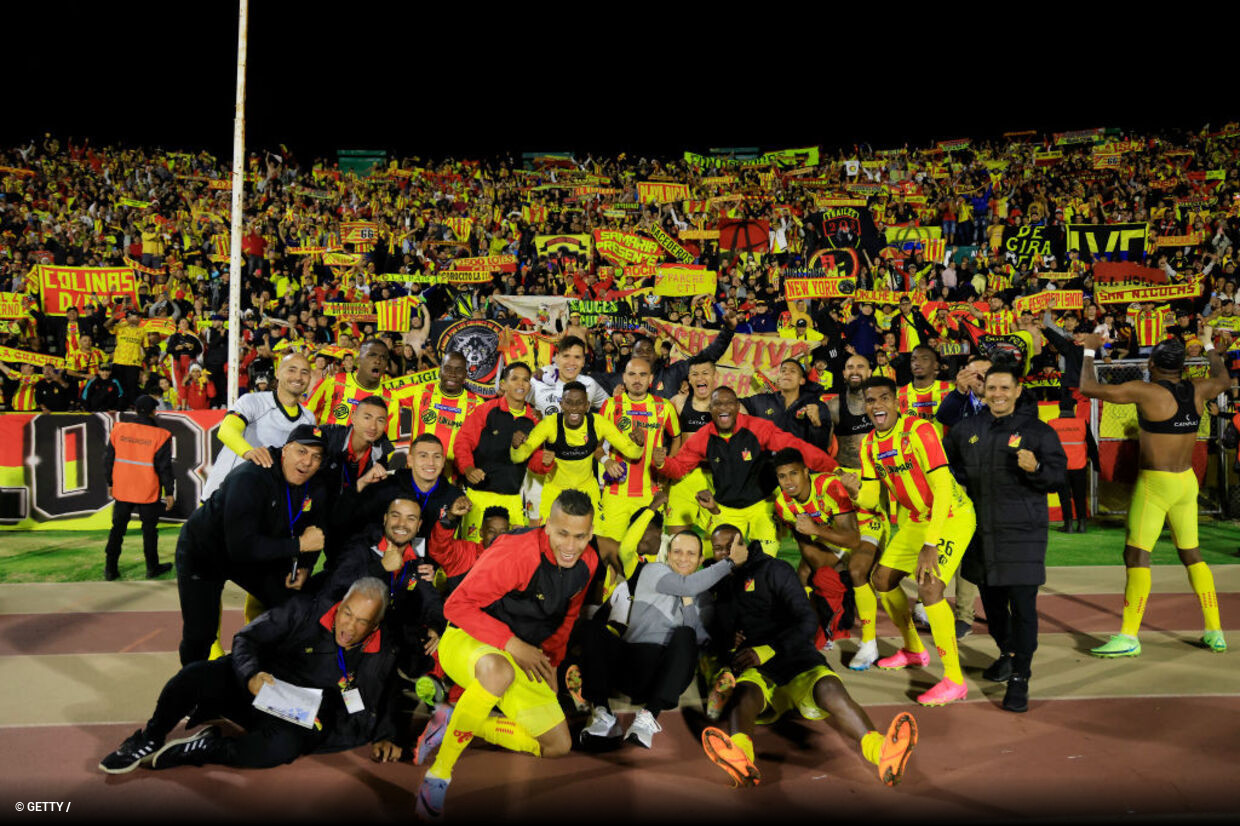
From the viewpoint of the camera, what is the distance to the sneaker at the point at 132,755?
4508mm

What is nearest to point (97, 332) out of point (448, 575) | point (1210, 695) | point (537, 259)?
point (537, 259)

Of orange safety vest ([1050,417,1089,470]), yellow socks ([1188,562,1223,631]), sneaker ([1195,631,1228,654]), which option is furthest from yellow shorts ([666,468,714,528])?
orange safety vest ([1050,417,1089,470])

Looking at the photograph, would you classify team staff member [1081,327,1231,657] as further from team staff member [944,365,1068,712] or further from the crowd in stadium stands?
team staff member [944,365,1068,712]

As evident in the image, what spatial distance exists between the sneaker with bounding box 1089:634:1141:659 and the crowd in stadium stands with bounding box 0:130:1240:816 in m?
0.03

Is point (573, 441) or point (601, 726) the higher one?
point (573, 441)

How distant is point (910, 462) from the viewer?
6059mm

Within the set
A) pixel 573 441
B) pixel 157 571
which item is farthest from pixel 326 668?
pixel 157 571

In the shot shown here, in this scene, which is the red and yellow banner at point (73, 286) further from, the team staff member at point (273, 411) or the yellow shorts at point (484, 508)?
the yellow shorts at point (484, 508)

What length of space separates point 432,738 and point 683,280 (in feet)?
47.7

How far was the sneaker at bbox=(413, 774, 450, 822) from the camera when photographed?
409 cm

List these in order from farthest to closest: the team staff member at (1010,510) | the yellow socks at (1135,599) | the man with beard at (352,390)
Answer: the man with beard at (352,390) → the yellow socks at (1135,599) → the team staff member at (1010,510)

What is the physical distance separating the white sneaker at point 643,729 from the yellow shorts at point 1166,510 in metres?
4.04

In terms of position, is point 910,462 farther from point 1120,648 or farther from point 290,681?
point 290,681

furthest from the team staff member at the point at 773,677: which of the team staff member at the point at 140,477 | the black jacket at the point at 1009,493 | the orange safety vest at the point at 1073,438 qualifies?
the orange safety vest at the point at 1073,438
